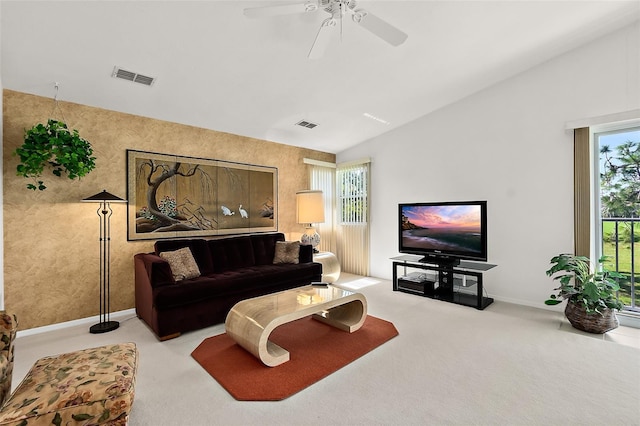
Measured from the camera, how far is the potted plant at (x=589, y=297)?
9.57 ft

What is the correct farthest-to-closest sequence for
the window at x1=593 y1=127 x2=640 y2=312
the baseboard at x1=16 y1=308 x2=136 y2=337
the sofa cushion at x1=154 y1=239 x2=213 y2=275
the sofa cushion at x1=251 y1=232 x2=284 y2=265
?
the sofa cushion at x1=251 y1=232 x2=284 y2=265, the sofa cushion at x1=154 y1=239 x2=213 y2=275, the window at x1=593 y1=127 x2=640 y2=312, the baseboard at x1=16 y1=308 x2=136 y2=337

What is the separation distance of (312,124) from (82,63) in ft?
9.40

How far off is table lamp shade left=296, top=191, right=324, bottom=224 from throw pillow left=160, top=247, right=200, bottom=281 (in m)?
2.05

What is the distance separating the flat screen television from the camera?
12.7 feet

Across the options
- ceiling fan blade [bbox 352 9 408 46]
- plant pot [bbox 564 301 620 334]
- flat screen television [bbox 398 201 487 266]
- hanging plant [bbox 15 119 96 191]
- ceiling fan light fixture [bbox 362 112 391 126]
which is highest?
ceiling fan light fixture [bbox 362 112 391 126]

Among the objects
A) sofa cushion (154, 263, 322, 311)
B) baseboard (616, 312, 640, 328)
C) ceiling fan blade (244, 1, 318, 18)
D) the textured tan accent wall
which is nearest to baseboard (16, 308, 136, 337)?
the textured tan accent wall

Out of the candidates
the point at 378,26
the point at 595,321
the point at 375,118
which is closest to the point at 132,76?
the point at 378,26

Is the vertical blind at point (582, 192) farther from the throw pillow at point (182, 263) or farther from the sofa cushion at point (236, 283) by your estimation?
the throw pillow at point (182, 263)

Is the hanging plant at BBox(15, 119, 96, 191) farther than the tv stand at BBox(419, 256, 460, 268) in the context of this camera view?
No

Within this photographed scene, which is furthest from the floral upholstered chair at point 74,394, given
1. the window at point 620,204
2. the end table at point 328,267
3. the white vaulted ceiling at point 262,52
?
the window at point 620,204

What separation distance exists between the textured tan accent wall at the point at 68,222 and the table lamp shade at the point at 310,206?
200 cm

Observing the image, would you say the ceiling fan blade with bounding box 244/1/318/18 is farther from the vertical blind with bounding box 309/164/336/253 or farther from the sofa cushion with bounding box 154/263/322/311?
the vertical blind with bounding box 309/164/336/253

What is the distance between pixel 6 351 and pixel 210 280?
69.4 inches

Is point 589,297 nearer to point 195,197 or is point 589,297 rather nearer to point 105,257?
point 195,197
